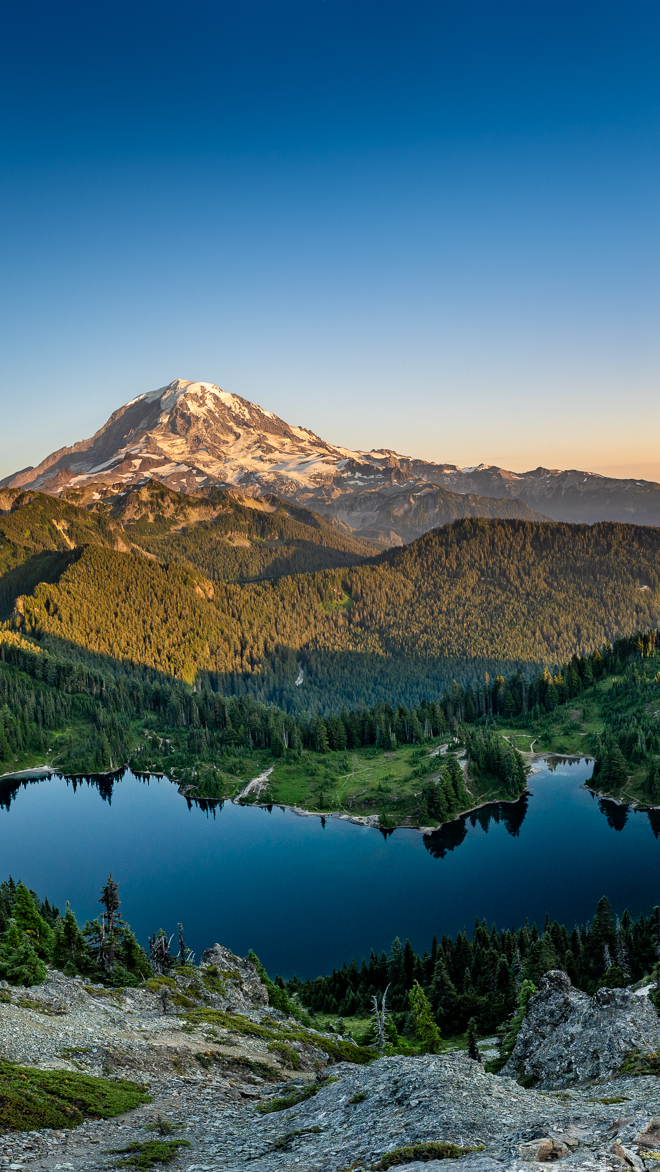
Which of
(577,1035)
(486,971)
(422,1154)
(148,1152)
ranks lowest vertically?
(486,971)

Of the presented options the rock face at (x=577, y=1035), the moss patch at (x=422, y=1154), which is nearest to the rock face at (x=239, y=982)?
the rock face at (x=577, y=1035)

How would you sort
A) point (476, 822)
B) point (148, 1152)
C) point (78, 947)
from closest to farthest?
point (148, 1152)
point (78, 947)
point (476, 822)

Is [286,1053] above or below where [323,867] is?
above

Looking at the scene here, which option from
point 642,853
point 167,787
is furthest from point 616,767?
point 167,787

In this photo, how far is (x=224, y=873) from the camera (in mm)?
131500

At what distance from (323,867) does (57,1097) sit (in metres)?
106

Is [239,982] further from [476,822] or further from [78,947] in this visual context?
[476,822]

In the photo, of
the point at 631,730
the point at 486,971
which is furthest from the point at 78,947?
the point at 631,730

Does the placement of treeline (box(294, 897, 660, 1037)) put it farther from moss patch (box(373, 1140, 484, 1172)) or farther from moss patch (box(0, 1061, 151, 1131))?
moss patch (box(373, 1140, 484, 1172))

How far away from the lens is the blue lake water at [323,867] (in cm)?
10838

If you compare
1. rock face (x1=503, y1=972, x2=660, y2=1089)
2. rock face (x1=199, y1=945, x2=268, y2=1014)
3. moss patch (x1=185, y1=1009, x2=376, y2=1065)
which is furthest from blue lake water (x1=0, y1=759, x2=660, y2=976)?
rock face (x1=503, y1=972, x2=660, y2=1089)

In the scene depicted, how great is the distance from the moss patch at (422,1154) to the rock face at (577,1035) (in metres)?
24.0

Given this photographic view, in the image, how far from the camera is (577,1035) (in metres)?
44.4

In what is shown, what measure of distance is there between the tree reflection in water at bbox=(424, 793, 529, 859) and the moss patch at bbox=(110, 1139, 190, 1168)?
112989 millimetres
